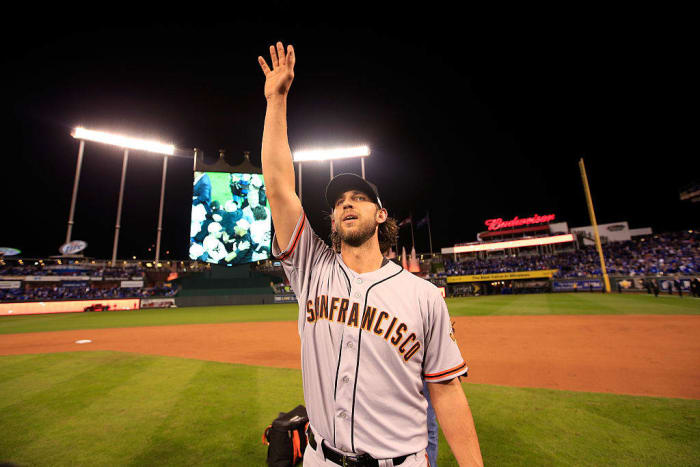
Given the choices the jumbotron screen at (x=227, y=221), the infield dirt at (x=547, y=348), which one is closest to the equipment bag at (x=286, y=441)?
the infield dirt at (x=547, y=348)

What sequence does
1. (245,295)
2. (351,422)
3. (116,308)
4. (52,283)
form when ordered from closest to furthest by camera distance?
(351,422)
(116,308)
(245,295)
(52,283)

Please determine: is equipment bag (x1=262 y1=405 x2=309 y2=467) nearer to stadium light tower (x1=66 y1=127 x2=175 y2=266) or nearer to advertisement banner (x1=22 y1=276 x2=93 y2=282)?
stadium light tower (x1=66 y1=127 x2=175 y2=266)

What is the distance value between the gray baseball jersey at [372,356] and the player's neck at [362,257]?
→ 0.23ft

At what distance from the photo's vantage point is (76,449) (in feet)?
11.2

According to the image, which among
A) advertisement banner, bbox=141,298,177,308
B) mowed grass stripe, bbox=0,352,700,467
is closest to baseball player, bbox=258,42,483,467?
mowed grass stripe, bbox=0,352,700,467

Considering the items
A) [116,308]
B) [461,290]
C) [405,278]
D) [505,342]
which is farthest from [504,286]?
[116,308]

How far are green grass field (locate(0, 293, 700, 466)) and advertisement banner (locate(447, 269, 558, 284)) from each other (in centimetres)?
3548

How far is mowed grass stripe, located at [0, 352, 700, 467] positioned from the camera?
3223 mm

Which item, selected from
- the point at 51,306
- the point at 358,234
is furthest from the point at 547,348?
the point at 51,306

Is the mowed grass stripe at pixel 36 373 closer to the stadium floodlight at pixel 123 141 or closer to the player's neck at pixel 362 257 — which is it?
the player's neck at pixel 362 257

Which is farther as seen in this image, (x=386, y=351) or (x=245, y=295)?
(x=245, y=295)

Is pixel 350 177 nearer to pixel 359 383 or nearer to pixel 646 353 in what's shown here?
pixel 359 383

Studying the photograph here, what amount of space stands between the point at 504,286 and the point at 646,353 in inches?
1345

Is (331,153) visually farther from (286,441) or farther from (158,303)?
(286,441)
